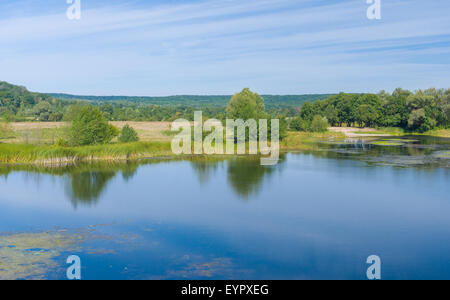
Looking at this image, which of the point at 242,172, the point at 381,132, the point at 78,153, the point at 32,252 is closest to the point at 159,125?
the point at 78,153

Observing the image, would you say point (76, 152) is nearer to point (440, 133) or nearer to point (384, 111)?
point (440, 133)

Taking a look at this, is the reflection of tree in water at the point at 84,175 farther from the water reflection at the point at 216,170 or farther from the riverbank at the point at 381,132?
the riverbank at the point at 381,132

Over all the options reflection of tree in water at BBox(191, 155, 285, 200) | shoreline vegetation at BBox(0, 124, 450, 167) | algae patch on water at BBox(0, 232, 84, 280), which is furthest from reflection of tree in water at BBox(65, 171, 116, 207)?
reflection of tree in water at BBox(191, 155, 285, 200)

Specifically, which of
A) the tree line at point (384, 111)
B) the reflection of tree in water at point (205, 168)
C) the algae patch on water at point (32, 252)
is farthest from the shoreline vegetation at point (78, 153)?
the tree line at point (384, 111)

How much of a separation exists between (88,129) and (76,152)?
1607mm

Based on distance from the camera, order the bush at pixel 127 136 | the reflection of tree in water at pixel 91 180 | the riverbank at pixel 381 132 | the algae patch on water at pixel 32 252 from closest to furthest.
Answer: the algae patch on water at pixel 32 252, the reflection of tree in water at pixel 91 180, the bush at pixel 127 136, the riverbank at pixel 381 132

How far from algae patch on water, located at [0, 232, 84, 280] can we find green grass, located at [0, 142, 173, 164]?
9777 mm

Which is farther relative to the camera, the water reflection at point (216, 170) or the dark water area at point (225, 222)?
the water reflection at point (216, 170)

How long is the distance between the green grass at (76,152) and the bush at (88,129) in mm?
974

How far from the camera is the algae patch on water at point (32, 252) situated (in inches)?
273

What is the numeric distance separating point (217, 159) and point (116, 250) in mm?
12591

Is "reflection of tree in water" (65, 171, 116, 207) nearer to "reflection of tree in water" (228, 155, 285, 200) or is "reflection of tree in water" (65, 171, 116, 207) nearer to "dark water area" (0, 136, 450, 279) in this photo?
"dark water area" (0, 136, 450, 279)

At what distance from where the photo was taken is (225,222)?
9930 millimetres

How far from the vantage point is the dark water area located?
729 cm
